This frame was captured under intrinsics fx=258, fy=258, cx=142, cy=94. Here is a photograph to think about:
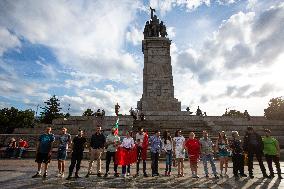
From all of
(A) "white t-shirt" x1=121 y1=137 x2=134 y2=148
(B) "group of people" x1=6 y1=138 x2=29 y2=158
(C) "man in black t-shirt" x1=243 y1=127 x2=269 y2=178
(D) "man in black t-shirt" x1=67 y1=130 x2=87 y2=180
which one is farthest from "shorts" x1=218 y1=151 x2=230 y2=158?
(B) "group of people" x1=6 y1=138 x2=29 y2=158

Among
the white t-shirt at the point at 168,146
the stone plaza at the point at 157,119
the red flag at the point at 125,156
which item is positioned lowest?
the red flag at the point at 125,156

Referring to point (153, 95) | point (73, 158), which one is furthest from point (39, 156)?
point (153, 95)

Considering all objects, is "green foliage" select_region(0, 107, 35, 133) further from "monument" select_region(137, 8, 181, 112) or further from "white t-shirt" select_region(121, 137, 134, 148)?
"white t-shirt" select_region(121, 137, 134, 148)

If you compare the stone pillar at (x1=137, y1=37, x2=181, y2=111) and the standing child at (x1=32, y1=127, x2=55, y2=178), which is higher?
the stone pillar at (x1=137, y1=37, x2=181, y2=111)

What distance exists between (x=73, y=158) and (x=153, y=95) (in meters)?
23.7

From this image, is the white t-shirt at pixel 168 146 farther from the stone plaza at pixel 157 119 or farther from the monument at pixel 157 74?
the monument at pixel 157 74

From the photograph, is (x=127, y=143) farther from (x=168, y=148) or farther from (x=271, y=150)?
(x=271, y=150)

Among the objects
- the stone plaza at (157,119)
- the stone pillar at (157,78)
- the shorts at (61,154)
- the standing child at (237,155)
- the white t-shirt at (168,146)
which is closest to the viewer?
the shorts at (61,154)

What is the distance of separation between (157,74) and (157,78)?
554 mm

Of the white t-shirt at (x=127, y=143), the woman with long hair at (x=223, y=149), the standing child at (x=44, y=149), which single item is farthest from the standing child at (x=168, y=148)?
the standing child at (x=44, y=149)

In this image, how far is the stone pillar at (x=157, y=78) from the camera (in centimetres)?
3166

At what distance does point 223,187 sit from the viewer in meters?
7.20

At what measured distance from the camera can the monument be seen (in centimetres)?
3167

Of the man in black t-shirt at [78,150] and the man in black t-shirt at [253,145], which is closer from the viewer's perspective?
the man in black t-shirt at [78,150]
